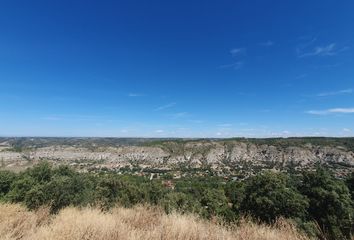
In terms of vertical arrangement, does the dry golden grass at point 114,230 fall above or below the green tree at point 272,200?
above

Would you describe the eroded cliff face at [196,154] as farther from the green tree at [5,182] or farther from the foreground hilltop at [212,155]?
the green tree at [5,182]

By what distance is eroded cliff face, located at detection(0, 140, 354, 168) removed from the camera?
128375 mm

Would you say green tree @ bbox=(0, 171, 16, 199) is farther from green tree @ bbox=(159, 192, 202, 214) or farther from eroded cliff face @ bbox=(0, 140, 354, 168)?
eroded cliff face @ bbox=(0, 140, 354, 168)

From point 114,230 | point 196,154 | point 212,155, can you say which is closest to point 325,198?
point 114,230

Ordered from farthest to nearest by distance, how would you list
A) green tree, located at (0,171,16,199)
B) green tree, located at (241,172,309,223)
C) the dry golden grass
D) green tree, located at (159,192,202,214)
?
green tree, located at (0,171,16,199) < green tree, located at (241,172,309,223) < green tree, located at (159,192,202,214) < the dry golden grass

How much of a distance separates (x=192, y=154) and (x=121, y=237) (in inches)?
6201

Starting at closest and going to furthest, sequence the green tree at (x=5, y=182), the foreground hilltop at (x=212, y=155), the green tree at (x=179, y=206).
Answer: the green tree at (x=179, y=206) → the green tree at (x=5, y=182) → the foreground hilltop at (x=212, y=155)

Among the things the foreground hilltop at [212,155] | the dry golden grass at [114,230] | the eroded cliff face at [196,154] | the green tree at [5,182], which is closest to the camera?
the dry golden grass at [114,230]

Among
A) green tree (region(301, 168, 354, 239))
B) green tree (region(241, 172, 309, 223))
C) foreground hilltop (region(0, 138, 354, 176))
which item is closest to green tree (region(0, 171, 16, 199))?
green tree (region(241, 172, 309, 223))

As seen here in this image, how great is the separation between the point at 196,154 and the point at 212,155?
10.2 m

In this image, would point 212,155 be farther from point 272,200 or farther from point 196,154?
point 272,200

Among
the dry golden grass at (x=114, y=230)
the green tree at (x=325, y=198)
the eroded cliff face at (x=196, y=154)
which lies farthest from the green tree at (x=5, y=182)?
the eroded cliff face at (x=196, y=154)

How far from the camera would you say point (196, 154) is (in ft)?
522

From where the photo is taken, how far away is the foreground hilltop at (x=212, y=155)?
123375 millimetres
